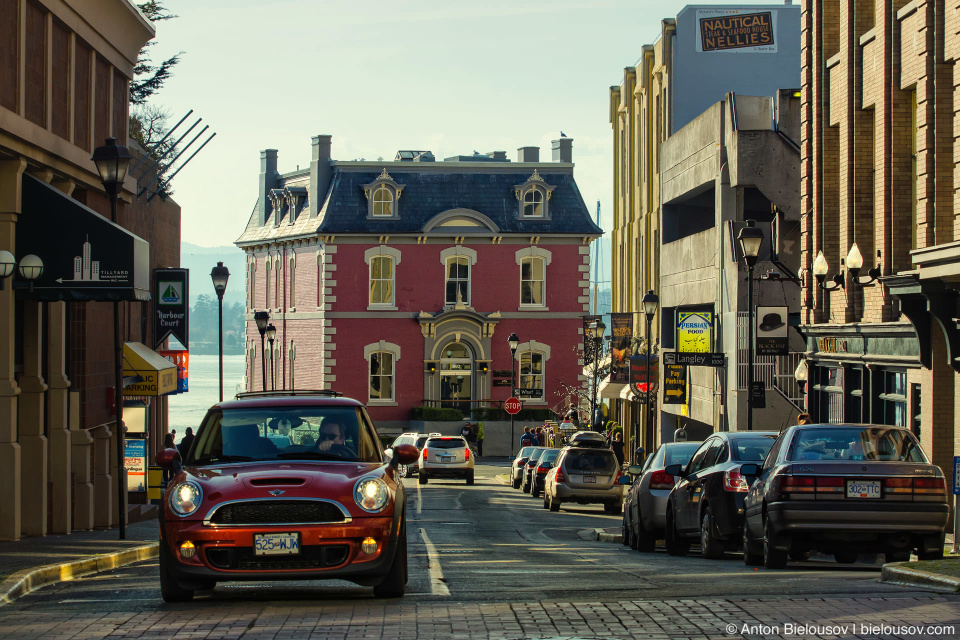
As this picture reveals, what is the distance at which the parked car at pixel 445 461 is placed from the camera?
4100 cm

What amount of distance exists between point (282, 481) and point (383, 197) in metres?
52.6

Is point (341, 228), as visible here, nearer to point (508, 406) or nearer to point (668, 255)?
point (508, 406)

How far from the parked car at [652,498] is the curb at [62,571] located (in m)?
6.99

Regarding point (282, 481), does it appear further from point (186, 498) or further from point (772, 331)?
point (772, 331)

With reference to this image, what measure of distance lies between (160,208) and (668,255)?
778 inches

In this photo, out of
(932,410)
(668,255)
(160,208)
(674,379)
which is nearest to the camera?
(932,410)

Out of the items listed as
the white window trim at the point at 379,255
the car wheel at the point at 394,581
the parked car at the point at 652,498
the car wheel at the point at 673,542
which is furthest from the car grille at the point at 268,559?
the white window trim at the point at 379,255

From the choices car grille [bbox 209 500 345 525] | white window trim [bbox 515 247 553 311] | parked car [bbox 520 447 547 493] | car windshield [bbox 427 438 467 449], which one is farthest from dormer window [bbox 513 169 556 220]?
car grille [bbox 209 500 345 525]

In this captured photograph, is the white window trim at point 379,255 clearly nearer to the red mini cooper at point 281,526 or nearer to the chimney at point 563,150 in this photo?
the chimney at point 563,150

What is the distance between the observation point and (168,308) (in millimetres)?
30141

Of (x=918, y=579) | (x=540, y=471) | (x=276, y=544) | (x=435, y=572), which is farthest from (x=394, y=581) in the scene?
(x=540, y=471)

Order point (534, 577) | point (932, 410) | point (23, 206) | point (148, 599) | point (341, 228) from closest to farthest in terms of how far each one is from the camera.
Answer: point (148, 599) < point (534, 577) < point (23, 206) < point (932, 410) < point (341, 228)

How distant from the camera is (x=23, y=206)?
62.2ft

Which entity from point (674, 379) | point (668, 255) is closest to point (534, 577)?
point (674, 379)
